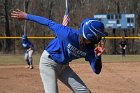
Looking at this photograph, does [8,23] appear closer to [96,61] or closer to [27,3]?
[27,3]

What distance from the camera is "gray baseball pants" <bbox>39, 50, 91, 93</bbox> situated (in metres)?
6.28

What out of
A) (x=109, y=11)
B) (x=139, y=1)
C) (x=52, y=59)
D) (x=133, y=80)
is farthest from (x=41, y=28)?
(x=52, y=59)

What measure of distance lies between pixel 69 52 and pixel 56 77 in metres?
0.47

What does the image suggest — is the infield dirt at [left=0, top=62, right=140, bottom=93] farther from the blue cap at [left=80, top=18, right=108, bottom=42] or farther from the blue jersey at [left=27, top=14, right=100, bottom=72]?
the blue cap at [left=80, top=18, right=108, bottom=42]

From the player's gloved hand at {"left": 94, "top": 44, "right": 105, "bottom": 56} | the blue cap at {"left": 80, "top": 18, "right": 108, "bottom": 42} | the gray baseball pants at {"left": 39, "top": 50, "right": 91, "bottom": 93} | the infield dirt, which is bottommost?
the infield dirt

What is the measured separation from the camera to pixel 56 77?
21.0ft

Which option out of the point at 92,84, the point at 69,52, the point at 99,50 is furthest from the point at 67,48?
the point at 92,84

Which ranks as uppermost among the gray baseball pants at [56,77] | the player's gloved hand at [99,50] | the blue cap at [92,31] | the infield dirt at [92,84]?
the blue cap at [92,31]

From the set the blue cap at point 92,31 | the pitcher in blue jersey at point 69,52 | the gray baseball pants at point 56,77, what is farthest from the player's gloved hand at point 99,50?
the gray baseball pants at point 56,77

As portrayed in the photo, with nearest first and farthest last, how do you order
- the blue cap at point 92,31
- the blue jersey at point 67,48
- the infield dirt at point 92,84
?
the blue cap at point 92,31 < the blue jersey at point 67,48 < the infield dirt at point 92,84

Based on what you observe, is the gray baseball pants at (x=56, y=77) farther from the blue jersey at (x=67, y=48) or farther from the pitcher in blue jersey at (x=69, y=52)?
the blue jersey at (x=67, y=48)

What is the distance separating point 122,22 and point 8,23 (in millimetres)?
19725

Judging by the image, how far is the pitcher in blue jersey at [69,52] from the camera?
601cm

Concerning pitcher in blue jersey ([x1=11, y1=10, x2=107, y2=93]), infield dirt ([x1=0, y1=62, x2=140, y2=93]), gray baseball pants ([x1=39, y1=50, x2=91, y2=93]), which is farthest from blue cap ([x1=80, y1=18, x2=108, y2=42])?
infield dirt ([x1=0, y1=62, x2=140, y2=93])
